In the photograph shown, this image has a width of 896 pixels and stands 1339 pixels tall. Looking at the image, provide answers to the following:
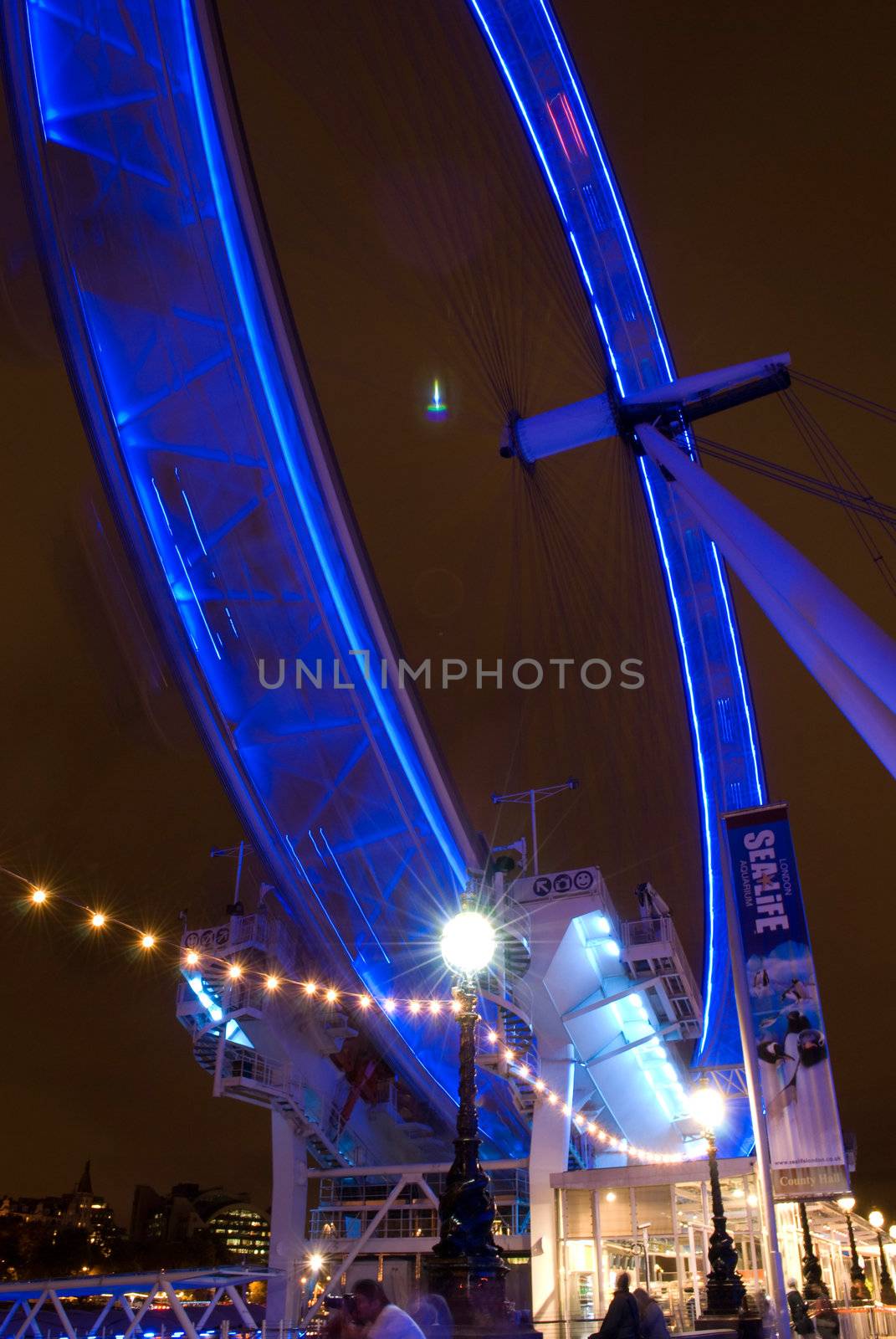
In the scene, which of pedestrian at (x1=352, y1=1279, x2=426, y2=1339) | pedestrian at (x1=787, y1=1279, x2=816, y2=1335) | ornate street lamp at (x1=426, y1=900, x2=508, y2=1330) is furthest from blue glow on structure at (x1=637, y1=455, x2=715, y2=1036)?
pedestrian at (x1=352, y1=1279, x2=426, y2=1339)

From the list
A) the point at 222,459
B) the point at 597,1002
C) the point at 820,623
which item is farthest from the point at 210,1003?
the point at 820,623

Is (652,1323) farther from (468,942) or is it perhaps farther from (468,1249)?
(468,942)

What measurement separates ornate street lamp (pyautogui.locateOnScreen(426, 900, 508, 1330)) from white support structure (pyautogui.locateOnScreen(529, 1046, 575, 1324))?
55.3ft

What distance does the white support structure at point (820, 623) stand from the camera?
6.61 m

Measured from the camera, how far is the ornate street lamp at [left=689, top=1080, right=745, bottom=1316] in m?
16.4

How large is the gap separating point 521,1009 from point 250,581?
1313cm

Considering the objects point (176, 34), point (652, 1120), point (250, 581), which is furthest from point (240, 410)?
point (652, 1120)

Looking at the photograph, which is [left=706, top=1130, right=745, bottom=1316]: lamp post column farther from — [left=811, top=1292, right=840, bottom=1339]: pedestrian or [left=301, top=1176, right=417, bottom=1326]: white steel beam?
[left=301, top=1176, right=417, bottom=1326]: white steel beam

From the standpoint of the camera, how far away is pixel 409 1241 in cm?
2805

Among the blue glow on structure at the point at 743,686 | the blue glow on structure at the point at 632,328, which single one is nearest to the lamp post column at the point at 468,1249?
the blue glow on structure at the point at 632,328

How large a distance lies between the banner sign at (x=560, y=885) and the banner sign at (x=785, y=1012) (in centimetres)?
488

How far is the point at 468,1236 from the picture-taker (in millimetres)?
8328

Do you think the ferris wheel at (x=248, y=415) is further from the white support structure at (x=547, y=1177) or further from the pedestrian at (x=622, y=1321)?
the pedestrian at (x=622, y=1321)

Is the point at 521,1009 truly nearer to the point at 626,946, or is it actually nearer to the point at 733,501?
the point at 626,946
